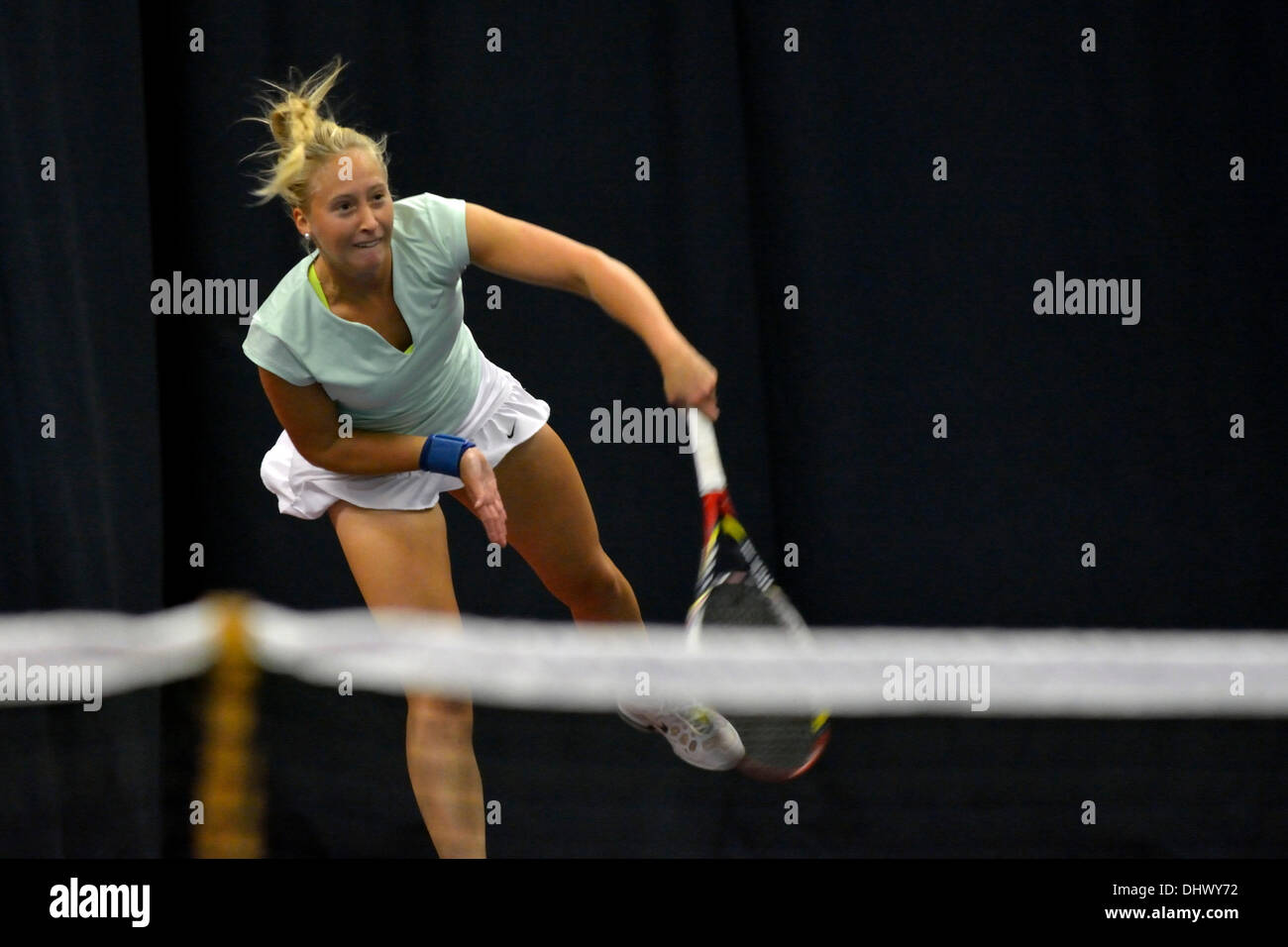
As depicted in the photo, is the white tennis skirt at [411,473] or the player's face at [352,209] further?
the white tennis skirt at [411,473]

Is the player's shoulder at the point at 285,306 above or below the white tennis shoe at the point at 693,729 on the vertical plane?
above

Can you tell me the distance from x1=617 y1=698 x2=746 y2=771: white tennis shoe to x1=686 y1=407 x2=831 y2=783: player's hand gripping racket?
66 mm

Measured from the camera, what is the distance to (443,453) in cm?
237

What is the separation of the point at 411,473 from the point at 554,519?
9.3 inches

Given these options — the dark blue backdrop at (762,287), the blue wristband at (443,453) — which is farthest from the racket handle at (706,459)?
the dark blue backdrop at (762,287)

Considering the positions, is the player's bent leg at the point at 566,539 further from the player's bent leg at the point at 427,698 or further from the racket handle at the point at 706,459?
the racket handle at the point at 706,459

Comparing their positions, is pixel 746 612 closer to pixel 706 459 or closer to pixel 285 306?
pixel 706 459

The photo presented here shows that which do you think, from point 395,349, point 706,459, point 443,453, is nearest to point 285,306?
point 395,349

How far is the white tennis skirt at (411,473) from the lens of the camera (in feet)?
8.28

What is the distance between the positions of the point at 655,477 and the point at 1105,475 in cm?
106

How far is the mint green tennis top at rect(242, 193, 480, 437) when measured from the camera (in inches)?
94.3

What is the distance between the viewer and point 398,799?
2.40 m
